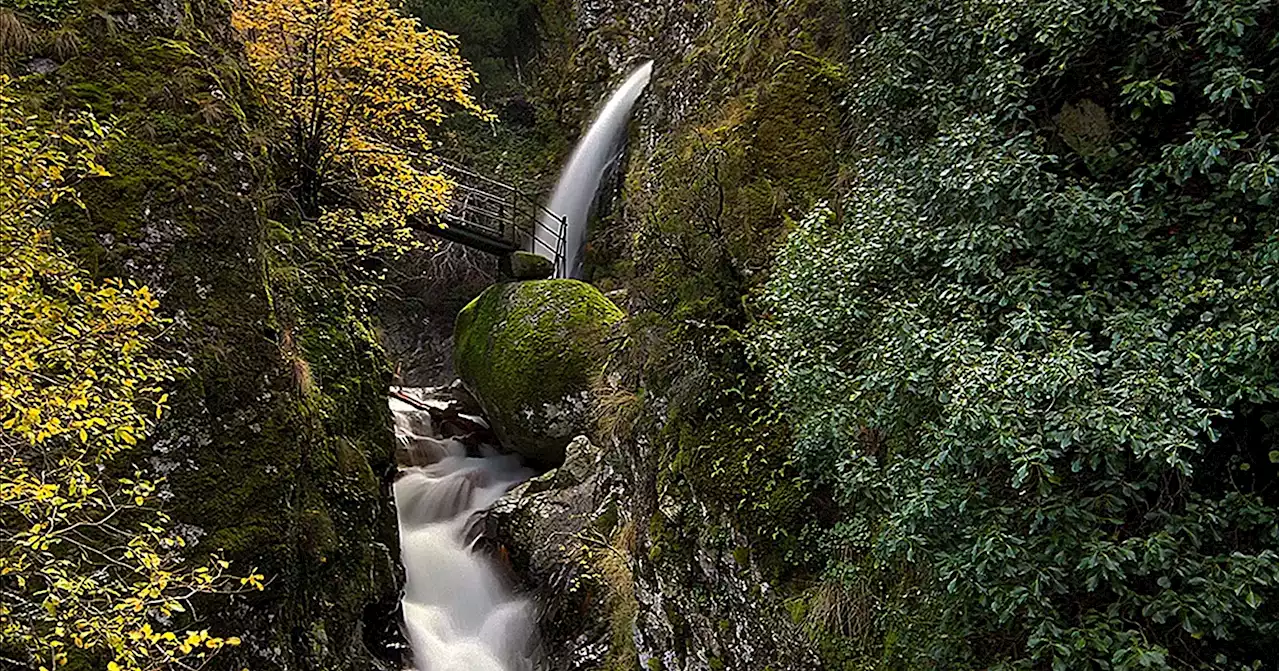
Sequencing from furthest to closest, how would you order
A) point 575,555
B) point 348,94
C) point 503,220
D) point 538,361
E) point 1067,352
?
point 503,220, point 538,361, point 348,94, point 575,555, point 1067,352

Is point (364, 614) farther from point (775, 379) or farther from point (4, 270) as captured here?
point (4, 270)

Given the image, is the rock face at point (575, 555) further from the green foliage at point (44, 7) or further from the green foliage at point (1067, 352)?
the green foliage at point (44, 7)

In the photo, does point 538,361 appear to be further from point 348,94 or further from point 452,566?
point 348,94

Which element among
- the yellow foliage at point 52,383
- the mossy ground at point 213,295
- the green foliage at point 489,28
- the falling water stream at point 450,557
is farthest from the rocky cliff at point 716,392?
the green foliage at point 489,28

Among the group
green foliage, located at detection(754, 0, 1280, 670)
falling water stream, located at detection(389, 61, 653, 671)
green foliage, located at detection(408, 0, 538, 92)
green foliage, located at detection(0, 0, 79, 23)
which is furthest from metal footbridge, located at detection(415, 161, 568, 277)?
green foliage, located at detection(754, 0, 1280, 670)

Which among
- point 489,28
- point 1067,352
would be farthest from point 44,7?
point 489,28

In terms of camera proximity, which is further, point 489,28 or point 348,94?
point 489,28

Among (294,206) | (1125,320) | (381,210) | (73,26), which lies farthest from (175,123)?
(1125,320)
